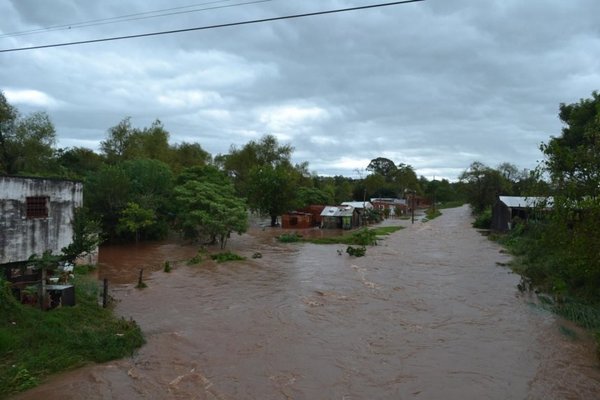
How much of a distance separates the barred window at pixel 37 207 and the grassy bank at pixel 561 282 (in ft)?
62.0

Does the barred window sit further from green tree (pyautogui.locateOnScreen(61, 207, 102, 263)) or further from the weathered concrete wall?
green tree (pyautogui.locateOnScreen(61, 207, 102, 263))

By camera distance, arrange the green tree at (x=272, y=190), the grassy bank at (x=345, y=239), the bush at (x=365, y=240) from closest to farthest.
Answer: the bush at (x=365, y=240) < the grassy bank at (x=345, y=239) < the green tree at (x=272, y=190)

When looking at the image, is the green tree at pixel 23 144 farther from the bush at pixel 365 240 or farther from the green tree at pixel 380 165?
the green tree at pixel 380 165

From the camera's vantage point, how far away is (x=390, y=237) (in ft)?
139

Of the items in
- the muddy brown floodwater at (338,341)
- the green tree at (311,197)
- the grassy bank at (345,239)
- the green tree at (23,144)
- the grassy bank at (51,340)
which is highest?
the green tree at (23,144)

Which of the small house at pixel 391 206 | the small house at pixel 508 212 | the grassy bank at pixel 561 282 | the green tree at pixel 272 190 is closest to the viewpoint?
the grassy bank at pixel 561 282

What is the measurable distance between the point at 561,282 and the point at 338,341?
10.7m

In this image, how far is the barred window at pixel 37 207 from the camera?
17.6m

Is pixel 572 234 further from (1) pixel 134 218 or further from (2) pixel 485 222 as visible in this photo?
(2) pixel 485 222

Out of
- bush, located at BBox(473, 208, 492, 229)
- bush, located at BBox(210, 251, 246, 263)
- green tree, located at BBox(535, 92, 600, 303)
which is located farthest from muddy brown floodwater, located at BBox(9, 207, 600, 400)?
bush, located at BBox(473, 208, 492, 229)

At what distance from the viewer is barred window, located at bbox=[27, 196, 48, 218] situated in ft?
57.8

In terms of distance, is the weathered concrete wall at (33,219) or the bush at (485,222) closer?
the weathered concrete wall at (33,219)

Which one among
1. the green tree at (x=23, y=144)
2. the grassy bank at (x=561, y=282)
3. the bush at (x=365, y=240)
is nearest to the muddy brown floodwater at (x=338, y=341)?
the grassy bank at (x=561, y=282)

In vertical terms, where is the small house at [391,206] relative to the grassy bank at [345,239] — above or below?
above
